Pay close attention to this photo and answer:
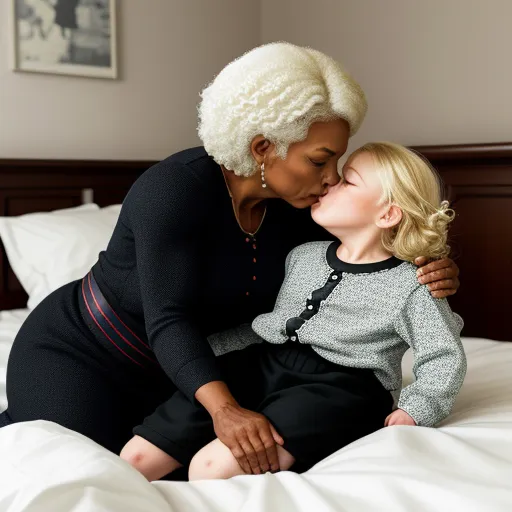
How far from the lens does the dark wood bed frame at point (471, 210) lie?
2.43 metres

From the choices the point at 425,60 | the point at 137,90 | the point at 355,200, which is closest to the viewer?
the point at 355,200

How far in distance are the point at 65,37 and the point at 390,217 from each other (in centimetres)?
191

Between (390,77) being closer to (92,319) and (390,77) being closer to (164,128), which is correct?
(164,128)

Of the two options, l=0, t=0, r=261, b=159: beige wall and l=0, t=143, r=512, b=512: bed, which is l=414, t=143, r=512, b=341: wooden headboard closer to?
l=0, t=143, r=512, b=512: bed

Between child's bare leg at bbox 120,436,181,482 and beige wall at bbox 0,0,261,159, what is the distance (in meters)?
1.71

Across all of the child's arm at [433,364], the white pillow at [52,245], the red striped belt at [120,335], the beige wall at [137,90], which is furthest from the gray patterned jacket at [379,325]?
the beige wall at [137,90]

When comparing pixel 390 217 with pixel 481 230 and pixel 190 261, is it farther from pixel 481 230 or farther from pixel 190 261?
pixel 481 230

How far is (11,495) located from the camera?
87 centimetres

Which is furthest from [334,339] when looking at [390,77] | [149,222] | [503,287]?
[390,77]

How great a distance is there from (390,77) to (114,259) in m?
1.70

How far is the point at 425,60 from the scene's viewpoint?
8.98 feet

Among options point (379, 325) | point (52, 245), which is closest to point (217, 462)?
point (379, 325)

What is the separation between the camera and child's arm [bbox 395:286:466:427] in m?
1.20

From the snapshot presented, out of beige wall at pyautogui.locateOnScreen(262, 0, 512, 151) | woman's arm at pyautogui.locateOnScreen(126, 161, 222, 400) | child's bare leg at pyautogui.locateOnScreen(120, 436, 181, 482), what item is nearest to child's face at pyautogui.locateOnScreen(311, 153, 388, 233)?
woman's arm at pyautogui.locateOnScreen(126, 161, 222, 400)
